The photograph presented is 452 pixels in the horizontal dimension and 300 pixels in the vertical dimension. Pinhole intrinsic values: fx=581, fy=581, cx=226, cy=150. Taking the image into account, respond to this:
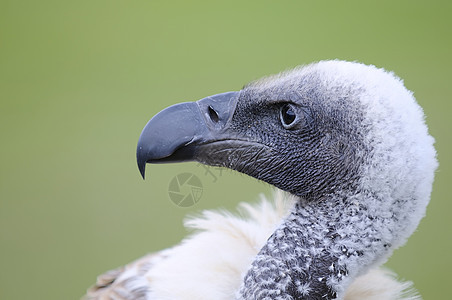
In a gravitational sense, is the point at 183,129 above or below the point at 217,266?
above

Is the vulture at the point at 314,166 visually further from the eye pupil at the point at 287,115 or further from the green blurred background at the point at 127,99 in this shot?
the green blurred background at the point at 127,99

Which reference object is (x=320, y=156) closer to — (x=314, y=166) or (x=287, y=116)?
(x=314, y=166)

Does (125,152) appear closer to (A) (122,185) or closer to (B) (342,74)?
(A) (122,185)

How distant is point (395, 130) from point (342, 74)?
216 millimetres

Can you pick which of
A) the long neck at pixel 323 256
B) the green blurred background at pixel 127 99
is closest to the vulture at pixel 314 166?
the long neck at pixel 323 256

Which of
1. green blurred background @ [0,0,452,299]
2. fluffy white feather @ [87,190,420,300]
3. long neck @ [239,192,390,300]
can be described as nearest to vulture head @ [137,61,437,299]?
long neck @ [239,192,390,300]

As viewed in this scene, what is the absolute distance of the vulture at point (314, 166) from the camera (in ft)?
4.57

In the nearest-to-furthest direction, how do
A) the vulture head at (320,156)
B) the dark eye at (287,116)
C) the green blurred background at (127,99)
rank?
the vulture head at (320,156) → the dark eye at (287,116) → the green blurred background at (127,99)

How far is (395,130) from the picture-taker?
4.51ft

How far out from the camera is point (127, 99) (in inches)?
192

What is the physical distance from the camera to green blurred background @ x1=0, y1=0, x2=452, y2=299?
4070 millimetres

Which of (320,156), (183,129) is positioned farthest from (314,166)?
(183,129)

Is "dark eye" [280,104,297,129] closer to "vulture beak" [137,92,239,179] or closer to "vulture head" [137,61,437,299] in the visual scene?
"vulture head" [137,61,437,299]

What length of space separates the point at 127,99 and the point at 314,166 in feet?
11.6
